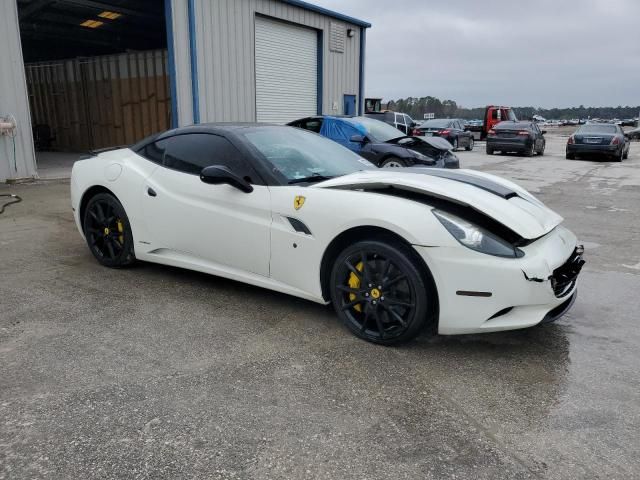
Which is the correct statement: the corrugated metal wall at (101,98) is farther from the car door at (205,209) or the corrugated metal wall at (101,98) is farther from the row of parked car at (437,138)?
the car door at (205,209)

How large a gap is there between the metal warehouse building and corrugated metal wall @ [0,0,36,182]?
0.02 m

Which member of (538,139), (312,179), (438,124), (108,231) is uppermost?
(438,124)

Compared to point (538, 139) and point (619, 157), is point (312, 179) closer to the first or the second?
point (619, 157)

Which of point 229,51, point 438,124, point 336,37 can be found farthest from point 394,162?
point 438,124

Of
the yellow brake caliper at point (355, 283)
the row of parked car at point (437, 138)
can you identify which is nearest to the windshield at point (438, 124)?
the row of parked car at point (437, 138)

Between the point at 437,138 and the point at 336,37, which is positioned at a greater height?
the point at 336,37

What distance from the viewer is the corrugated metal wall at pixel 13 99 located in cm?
991

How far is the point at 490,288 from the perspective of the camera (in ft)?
9.34

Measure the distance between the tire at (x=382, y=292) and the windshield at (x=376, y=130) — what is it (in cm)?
781

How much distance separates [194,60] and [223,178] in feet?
34.5

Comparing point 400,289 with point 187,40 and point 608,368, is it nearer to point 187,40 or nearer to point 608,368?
point 608,368

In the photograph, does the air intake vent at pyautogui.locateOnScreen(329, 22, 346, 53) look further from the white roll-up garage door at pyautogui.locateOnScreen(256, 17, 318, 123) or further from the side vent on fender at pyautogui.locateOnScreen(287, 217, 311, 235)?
the side vent on fender at pyautogui.locateOnScreen(287, 217, 311, 235)

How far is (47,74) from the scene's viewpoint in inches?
811

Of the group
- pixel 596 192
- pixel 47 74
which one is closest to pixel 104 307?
pixel 596 192
